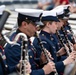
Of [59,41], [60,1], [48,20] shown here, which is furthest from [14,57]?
[60,1]

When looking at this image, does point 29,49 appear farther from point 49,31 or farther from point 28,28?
point 49,31

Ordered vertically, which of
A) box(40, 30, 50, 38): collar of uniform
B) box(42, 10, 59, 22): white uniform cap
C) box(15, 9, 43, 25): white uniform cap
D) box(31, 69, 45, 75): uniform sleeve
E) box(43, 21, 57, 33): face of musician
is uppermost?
box(15, 9, 43, 25): white uniform cap

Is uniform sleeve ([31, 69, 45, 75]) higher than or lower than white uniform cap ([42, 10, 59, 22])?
lower

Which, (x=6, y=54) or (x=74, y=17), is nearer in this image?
(x=6, y=54)

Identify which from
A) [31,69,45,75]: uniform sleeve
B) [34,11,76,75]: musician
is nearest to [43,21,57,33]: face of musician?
[34,11,76,75]: musician

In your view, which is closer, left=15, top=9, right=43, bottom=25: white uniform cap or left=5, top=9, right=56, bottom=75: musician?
left=5, top=9, right=56, bottom=75: musician

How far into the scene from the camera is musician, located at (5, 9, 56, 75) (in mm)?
4125

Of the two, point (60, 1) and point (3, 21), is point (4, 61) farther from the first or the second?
point (60, 1)

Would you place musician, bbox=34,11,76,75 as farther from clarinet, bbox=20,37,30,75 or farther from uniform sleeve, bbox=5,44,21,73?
clarinet, bbox=20,37,30,75

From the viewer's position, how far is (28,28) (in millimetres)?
4219

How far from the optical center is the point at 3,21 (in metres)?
3.53

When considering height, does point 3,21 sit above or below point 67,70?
above

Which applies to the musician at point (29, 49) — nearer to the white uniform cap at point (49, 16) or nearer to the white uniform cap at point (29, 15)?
the white uniform cap at point (29, 15)

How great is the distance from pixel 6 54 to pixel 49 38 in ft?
3.90
